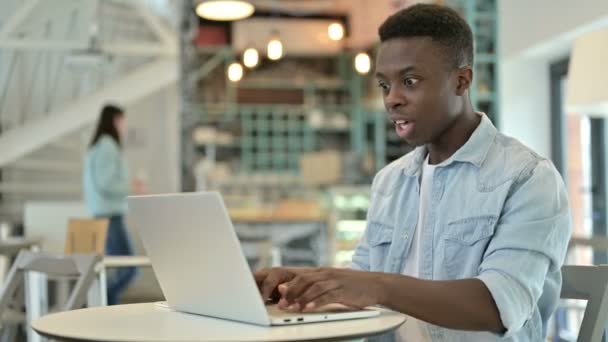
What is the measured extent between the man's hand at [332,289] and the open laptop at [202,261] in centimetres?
3

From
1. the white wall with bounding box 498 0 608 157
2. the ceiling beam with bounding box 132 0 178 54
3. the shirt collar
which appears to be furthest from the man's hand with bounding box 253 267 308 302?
the ceiling beam with bounding box 132 0 178 54

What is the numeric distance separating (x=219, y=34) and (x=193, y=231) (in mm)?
10525

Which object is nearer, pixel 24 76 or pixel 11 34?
pixel 11 34

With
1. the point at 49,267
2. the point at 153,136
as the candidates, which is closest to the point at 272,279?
the point at 49,267

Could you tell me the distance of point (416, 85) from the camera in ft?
5.44

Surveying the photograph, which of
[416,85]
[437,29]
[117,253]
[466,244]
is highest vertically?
[437,29]

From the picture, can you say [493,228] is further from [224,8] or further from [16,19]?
[16,19]

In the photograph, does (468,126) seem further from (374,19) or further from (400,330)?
(374,19)

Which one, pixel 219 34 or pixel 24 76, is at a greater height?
pixel 219 34

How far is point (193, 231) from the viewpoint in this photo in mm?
1463

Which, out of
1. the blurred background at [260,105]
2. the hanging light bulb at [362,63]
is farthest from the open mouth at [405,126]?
the hanging light bulb at [362,63]

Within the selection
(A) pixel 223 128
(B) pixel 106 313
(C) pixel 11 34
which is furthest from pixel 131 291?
(A) pixel 223 128

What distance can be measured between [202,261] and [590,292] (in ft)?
2.64

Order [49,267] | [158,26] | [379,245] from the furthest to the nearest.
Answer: [158,26]
[49,267]
[379,245]
